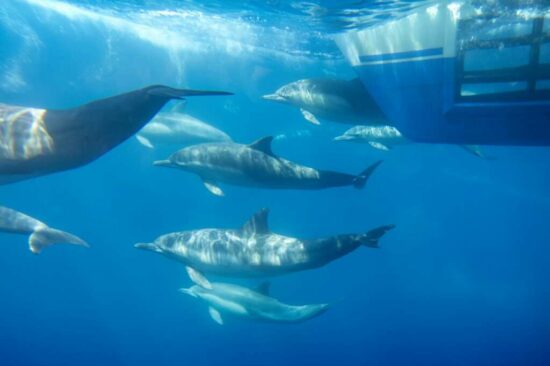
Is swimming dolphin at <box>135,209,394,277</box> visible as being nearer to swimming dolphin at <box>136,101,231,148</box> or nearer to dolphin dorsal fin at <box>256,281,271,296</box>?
dolphin dorsal fin at <box>256,281,271,296</box>

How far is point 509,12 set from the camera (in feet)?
25.2

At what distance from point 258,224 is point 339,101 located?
11.5 feet

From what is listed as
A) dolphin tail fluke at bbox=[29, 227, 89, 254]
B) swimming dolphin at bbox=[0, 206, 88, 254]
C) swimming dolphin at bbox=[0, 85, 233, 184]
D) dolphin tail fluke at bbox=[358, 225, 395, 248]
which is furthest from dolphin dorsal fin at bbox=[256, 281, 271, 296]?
swimming dolphin at bbox=[0, 85, 233, 184]

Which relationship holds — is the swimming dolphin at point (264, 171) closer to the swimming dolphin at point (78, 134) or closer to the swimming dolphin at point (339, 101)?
the swimming dolphin at point (339, 101)

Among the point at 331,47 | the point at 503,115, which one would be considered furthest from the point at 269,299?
the point at 331,47

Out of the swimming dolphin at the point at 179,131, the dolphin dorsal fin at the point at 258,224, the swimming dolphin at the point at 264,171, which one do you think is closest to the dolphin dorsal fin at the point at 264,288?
the dolphin dorsal fin at the point at 258,224

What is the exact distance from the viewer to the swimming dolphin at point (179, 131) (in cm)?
1866

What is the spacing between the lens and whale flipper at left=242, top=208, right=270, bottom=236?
1027 cm

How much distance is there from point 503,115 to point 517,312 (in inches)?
1783

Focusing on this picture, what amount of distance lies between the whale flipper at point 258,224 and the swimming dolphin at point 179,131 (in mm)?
8585

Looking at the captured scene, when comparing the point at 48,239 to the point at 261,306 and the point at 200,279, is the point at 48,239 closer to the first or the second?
the point at 200,279

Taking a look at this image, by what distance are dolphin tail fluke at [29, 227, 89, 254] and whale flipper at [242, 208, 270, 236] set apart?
12.6 feet

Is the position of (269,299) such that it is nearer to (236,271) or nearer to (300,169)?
(236,271)

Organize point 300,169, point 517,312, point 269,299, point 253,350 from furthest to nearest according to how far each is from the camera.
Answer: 1. point 517,312
2. point 253,350
3. point 269,299
4. point 300,169
